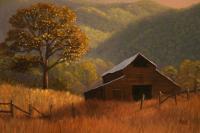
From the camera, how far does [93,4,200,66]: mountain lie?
13512 centimetres

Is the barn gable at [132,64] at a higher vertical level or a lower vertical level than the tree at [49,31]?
lower

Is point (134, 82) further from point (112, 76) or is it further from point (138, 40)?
point (138, 40)

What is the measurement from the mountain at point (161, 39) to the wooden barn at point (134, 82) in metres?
76.3

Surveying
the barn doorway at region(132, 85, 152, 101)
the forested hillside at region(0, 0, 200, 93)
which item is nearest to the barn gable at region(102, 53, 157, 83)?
the barn doorway at region(132, 85, 152, 101)

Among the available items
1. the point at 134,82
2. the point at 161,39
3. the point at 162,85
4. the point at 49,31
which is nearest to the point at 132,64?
the point at 134,82

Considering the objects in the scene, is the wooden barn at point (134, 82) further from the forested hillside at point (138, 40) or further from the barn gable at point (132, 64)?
the forested hillside at point (138, 40)

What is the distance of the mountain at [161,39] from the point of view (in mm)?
135125

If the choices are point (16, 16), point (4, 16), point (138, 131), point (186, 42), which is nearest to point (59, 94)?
point (16, 16)

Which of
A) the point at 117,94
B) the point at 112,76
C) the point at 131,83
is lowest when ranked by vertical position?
the point at 117,94

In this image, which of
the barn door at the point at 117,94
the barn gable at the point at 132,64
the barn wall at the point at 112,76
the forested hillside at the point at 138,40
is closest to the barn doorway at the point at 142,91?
the barn gable at the point at 132,64

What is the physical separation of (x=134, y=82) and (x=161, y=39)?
107m

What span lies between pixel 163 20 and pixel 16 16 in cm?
12208

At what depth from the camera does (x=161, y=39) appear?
153 m

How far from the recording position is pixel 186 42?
13975 centimetres
